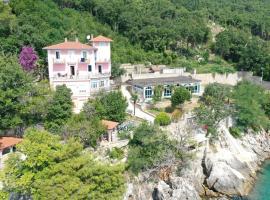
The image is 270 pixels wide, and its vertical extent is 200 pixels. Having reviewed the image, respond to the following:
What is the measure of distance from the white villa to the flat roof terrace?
465 cm

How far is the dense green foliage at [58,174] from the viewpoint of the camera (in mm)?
22875

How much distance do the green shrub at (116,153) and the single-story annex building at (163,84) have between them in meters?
11.9

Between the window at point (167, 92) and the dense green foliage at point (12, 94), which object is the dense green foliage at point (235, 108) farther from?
the dense green foliage at point (12, 94)

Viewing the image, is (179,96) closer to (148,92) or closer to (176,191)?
(148,92)

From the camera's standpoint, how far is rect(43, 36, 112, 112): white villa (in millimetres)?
38594

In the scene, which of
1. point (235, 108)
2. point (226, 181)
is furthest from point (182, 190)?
point (235, 108)

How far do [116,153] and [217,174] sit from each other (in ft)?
30.6

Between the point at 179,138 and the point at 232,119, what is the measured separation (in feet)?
35.8

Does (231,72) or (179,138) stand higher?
(231,72)

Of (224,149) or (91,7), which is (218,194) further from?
(91,7)

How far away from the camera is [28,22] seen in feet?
151

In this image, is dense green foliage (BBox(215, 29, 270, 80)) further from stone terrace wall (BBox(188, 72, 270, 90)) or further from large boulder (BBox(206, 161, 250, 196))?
large boulder (BBox(206, 161, 250, 196))

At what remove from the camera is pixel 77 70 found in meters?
40.2

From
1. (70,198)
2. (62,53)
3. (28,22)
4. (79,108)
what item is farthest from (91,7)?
(70,198)
